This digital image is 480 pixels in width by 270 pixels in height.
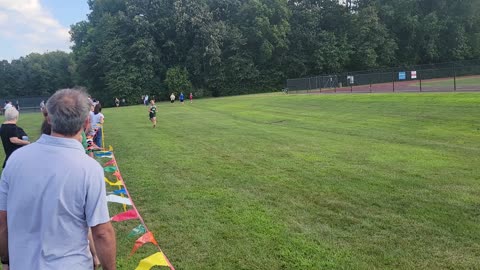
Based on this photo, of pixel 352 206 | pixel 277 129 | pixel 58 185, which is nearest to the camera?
pixel 58 185

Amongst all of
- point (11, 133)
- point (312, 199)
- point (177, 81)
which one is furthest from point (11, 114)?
point (177, 81)

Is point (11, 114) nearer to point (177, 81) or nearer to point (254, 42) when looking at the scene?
point (177, 81)

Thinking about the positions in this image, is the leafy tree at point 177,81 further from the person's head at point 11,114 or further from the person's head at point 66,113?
the person's head at point 66,113

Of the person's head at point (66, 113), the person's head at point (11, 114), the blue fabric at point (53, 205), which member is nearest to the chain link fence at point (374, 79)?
the person's head at point (11, 114)

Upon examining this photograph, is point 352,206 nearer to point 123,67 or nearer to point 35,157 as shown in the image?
point 35,157

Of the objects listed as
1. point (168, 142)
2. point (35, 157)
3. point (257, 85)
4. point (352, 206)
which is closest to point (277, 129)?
point (168, 142)

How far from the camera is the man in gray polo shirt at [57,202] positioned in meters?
2.43

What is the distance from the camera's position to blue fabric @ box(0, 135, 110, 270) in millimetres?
2430

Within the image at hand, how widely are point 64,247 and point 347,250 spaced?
3496 mm

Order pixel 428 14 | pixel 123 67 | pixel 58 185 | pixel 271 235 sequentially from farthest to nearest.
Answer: pixel 428 14, pixel 123 67, pixel 271 235, pixel 58 185

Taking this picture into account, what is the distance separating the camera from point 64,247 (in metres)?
2.47

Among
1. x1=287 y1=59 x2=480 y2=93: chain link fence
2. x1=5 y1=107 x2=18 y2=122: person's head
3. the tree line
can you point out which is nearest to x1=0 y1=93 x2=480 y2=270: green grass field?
x1=5 y1=107 x2=18 y2=122: person's head

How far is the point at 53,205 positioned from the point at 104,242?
1.19ft

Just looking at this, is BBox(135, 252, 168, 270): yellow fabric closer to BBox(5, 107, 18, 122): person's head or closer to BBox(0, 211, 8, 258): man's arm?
BBox(0, 211, 8, 258): man's arm
